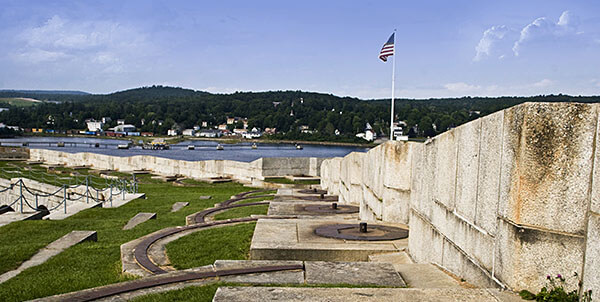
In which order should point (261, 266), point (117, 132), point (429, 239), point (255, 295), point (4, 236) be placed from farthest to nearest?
point (117, 132)
point (4, 236)
point (429, 239)
point (261, 266)
point (255, 295)

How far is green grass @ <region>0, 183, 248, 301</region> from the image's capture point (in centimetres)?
666

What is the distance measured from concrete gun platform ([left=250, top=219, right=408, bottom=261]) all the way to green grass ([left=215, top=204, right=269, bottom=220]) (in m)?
4.15

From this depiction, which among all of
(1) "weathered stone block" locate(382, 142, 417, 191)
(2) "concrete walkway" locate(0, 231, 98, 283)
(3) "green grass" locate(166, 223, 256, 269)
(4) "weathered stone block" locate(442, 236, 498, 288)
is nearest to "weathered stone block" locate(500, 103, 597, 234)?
(4) "weathered stone block" locate(442, 236, 498, 288)

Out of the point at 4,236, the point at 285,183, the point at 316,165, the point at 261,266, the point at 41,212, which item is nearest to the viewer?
the point at 261,266

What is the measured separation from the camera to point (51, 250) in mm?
9109

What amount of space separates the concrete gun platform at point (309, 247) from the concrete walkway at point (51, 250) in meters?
3.32

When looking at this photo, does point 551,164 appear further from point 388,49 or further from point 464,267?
point 388,49

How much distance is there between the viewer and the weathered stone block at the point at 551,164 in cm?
398

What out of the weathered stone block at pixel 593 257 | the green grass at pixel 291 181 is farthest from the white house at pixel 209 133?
the weathered stone block at pixel 593 257

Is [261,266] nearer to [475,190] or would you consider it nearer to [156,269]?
[156,269]

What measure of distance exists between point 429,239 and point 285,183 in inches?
849

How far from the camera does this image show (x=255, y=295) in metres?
4.47

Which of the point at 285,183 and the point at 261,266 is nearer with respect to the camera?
the point at 261,266

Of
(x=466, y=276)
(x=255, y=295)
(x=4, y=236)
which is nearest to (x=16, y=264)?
(x=4, y=236)
